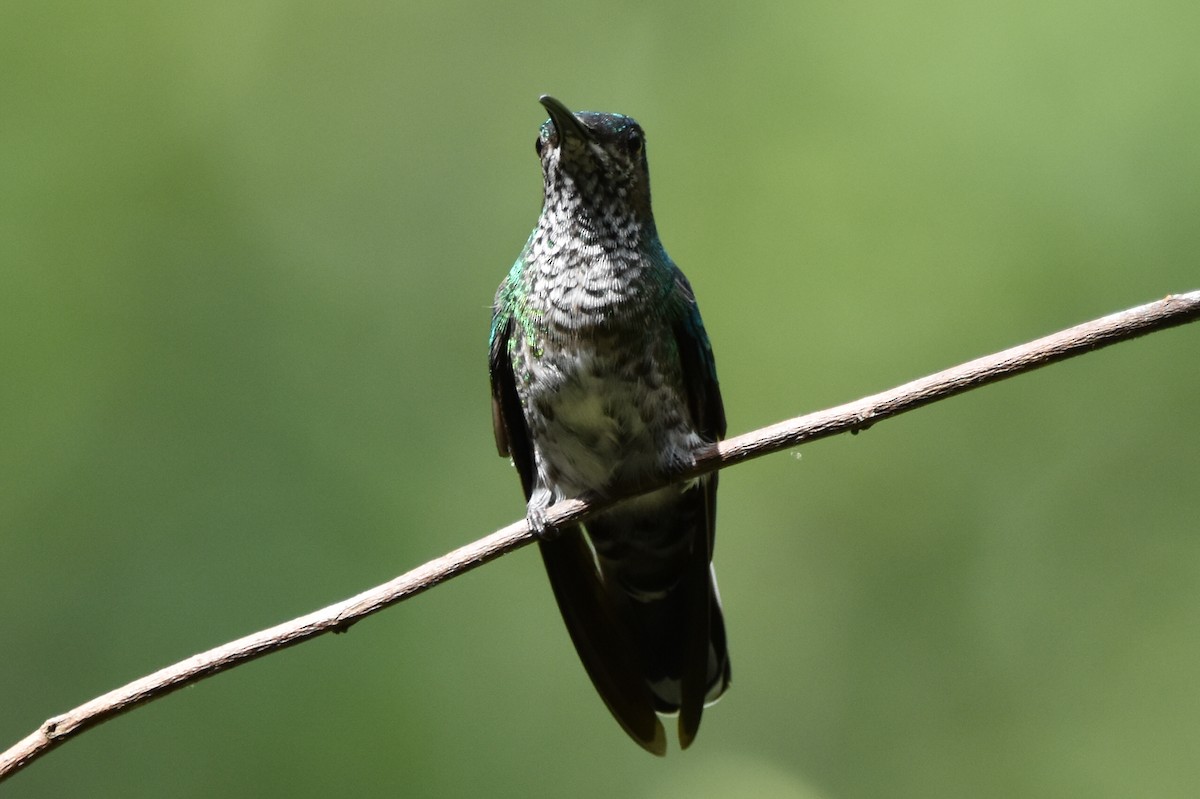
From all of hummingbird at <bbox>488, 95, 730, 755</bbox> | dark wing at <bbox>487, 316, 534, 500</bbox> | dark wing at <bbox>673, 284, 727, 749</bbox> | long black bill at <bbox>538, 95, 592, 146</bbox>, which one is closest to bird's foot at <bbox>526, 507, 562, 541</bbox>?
hummingbird at <bbox>488, 95, 730, 755</bbox>

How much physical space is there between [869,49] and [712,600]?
4.24m

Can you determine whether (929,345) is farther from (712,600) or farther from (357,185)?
(357,185)

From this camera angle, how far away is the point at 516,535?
2.94m

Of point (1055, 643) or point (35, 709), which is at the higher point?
point (35, 709)

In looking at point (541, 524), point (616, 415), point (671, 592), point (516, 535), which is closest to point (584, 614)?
point (671, 592)

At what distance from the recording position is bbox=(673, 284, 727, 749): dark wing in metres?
3.93

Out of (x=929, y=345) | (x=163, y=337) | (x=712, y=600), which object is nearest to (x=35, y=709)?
(x=163, y=337)

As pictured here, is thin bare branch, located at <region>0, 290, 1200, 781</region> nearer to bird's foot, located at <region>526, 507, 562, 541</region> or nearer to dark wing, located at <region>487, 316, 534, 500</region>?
bird's foot, located at <region>526, 507, 562, 541</region>

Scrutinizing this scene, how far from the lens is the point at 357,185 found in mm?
7949

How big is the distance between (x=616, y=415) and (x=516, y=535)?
83cm

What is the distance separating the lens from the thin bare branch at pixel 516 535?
2402 mm

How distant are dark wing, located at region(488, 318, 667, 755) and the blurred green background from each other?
2.16 metres

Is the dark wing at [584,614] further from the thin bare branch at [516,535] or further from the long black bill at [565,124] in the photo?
the thin bare branch at [516,535]

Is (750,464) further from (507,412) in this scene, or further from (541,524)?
(541,524)
